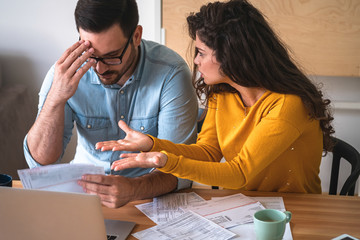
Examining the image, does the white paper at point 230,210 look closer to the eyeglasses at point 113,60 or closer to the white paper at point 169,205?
the white paper at point 169,205

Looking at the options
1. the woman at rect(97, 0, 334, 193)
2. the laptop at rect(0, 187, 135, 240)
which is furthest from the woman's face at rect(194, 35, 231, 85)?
the laptop at rect(0, 187, 135, 240)

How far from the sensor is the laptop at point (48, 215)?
912mm

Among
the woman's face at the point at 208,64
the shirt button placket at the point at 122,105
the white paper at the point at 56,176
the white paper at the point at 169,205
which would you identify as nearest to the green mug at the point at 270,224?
the white paper at the point at 169,205

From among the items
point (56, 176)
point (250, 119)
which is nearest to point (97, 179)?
point (56, 176)

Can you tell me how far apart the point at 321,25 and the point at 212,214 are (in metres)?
1.48

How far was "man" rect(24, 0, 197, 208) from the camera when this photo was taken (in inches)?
58.1

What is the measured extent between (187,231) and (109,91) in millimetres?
705

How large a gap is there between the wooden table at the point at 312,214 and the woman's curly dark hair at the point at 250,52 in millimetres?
274

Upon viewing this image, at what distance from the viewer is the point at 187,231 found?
1.12 m

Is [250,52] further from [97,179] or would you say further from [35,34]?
[35,34]

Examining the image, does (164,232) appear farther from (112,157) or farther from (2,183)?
(112,157)

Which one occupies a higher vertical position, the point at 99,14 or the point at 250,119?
the point at 99,14

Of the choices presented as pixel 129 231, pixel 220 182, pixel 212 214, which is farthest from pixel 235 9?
pixel 129 231

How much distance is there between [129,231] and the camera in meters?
1.13
